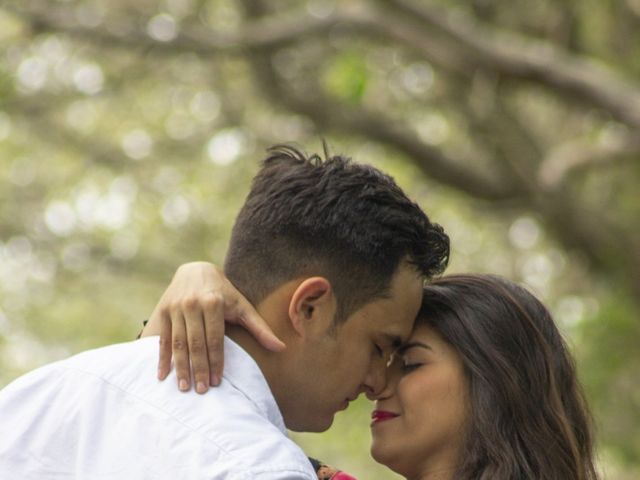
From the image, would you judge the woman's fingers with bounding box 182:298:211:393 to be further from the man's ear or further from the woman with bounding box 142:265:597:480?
the woman with bounding box 142:265:597:480

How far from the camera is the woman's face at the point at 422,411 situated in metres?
3.41

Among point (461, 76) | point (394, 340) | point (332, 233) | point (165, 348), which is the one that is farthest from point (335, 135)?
point (165, 348)

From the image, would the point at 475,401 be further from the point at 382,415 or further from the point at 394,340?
the point at 394,340

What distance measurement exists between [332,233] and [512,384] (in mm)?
802

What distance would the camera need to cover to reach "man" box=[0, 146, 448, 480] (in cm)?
238

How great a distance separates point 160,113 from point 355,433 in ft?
11.7

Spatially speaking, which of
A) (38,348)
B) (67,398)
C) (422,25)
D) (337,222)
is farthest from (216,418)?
(38,348)

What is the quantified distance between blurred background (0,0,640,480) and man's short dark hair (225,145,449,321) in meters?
3.92

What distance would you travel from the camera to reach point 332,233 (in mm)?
2900

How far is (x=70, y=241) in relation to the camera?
14086mm

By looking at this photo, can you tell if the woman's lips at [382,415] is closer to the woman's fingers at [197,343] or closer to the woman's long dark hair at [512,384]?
the woman's long dark hair at [512,384]

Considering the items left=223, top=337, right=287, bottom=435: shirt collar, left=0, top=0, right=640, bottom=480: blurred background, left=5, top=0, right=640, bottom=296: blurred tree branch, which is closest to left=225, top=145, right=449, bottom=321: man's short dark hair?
left=223, top=337, right=287, bottom=435: shirt collar

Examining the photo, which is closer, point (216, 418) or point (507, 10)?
point (216, 418)

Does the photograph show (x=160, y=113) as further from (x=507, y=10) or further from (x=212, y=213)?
(x=507, y=10)
